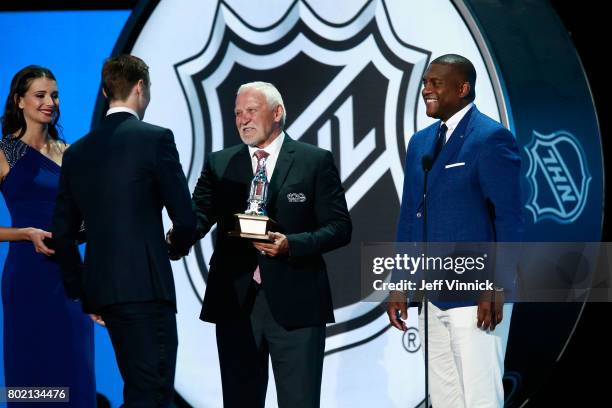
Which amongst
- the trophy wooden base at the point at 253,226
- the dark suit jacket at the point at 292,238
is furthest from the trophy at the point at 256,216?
the dark suit jacket at the point at 292,238

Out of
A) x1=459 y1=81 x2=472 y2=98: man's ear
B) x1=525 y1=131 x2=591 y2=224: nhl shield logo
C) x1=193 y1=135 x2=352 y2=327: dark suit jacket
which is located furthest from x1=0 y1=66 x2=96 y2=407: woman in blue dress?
x1=525 y1=131 x2=591 y2=224: nhl shield logo

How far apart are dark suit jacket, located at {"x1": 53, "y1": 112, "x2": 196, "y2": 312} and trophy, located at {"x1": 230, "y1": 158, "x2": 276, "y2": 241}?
8.9 inches

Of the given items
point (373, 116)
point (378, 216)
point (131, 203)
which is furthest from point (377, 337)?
point (131, 203)

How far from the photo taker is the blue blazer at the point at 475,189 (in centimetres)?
333

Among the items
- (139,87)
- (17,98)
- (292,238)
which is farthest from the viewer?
(17,98)

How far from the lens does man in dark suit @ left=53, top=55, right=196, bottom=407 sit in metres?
3.00

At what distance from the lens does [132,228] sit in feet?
9.91

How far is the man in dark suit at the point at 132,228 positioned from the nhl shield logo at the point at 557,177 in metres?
1.83

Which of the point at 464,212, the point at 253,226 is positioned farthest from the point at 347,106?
the point at 253,226

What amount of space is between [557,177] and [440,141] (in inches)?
38.8

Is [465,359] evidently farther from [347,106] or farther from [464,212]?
[347,106]

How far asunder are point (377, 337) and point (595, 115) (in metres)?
1.47

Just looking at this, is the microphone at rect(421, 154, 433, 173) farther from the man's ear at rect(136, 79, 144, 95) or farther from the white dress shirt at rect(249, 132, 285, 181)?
the man's ear at rect(136, 79, 144, 95)

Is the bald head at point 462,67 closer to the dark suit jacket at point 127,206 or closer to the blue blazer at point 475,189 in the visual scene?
the blue blazer at point 475,189
